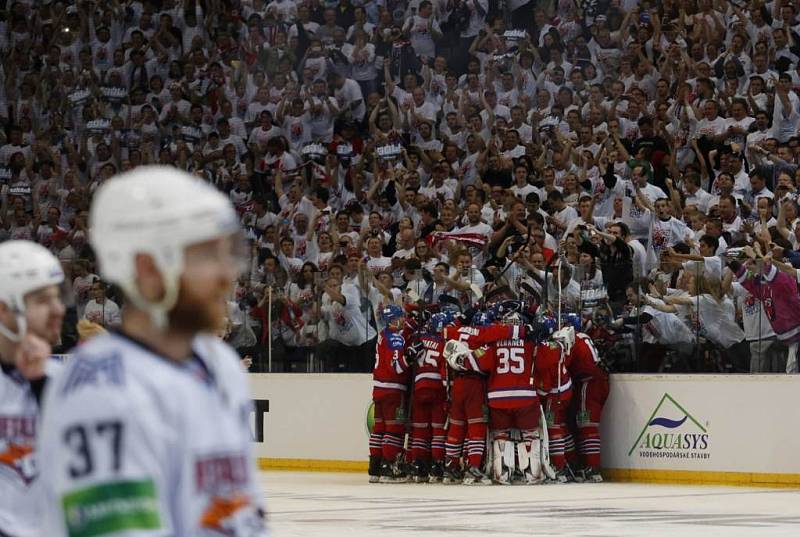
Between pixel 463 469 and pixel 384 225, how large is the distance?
459 centimetres

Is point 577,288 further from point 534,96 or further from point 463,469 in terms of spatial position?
point 534,96

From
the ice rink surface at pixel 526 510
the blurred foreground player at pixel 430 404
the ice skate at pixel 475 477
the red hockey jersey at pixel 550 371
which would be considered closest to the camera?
the ice rink surface at pixel 526 510

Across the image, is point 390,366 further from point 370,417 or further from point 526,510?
point 526,510

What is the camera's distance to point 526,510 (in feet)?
40.9

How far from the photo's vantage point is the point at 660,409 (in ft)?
52.4

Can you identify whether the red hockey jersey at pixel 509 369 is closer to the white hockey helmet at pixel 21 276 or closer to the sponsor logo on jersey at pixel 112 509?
the white hockey helmet at pixel 21 276

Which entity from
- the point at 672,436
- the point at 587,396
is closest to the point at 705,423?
the point at 672,436

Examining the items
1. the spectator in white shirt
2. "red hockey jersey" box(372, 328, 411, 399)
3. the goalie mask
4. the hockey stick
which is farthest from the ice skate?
the spectator in white shirt

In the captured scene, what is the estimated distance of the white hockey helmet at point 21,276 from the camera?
13.0 feet

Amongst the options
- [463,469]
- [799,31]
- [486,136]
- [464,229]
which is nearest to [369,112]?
[486,136]

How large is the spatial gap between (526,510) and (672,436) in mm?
3817

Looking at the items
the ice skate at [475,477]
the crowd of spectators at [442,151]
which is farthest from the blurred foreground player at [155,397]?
the ice skate at [475,477]

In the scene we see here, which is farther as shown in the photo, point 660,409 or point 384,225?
point 384,225

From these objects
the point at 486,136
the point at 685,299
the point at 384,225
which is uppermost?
the point at 486,136
